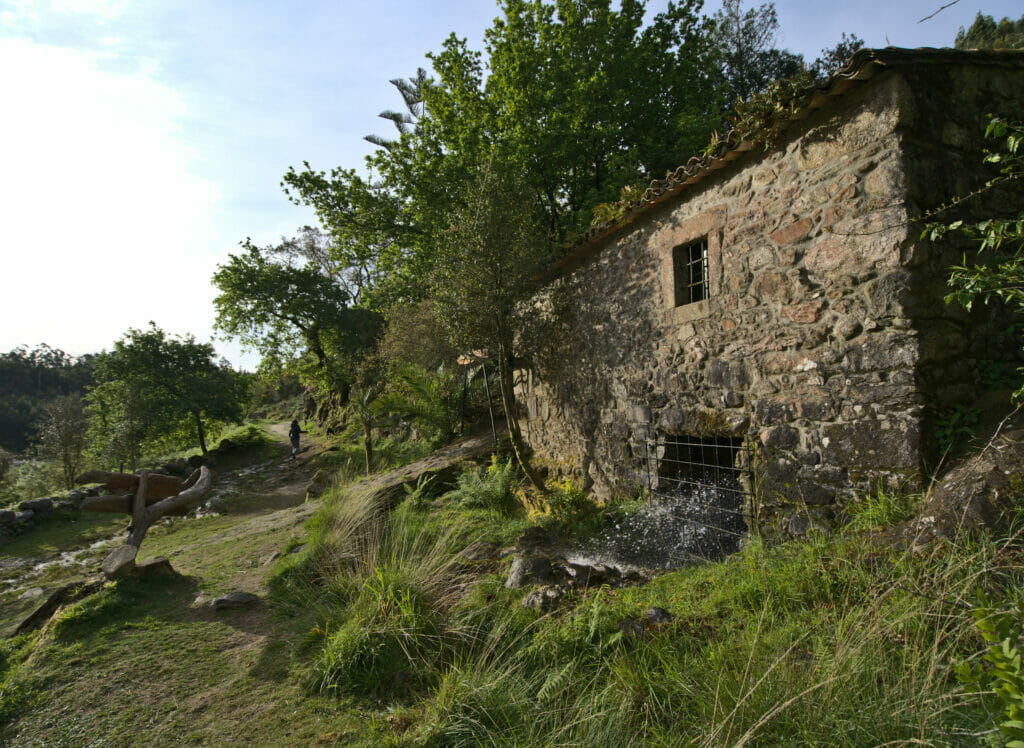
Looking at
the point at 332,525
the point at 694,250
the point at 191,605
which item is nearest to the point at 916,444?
the point at 694,250

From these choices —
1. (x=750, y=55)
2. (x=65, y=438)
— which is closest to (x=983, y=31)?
(x=750, y=55)

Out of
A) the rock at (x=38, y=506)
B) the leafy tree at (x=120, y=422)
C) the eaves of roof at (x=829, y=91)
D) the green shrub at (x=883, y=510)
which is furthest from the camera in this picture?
the leafy tree at (x=120, y=422)

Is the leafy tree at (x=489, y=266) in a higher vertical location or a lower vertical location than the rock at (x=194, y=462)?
higher

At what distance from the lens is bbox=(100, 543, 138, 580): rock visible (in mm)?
4820

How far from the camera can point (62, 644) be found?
391 centimetres

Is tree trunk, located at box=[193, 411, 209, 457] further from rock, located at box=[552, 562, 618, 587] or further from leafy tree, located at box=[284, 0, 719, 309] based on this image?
rock, located at box=[552, 562, 618, 587]

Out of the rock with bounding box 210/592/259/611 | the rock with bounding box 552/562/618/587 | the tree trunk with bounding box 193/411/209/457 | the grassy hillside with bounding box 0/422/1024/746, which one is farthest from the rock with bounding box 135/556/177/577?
the tree trunk with bounding box 193/411/209/457

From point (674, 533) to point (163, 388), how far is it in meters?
18.8

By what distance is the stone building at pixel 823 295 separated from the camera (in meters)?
3.64

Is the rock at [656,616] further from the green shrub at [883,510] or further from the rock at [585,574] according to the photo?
the green shrub at [883,510]

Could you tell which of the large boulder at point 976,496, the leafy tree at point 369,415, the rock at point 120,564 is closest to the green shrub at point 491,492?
the rock at point 120,564

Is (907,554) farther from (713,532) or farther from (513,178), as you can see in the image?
(513,178)

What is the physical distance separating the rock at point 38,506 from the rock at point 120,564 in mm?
7144

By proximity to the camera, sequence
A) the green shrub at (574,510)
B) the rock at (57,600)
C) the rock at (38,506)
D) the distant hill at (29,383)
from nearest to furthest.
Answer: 1. the rock at (57,600)
2. the green shrub at (574,510)
3. the rock at (38,506)
4. the distant hill at (29,383)
